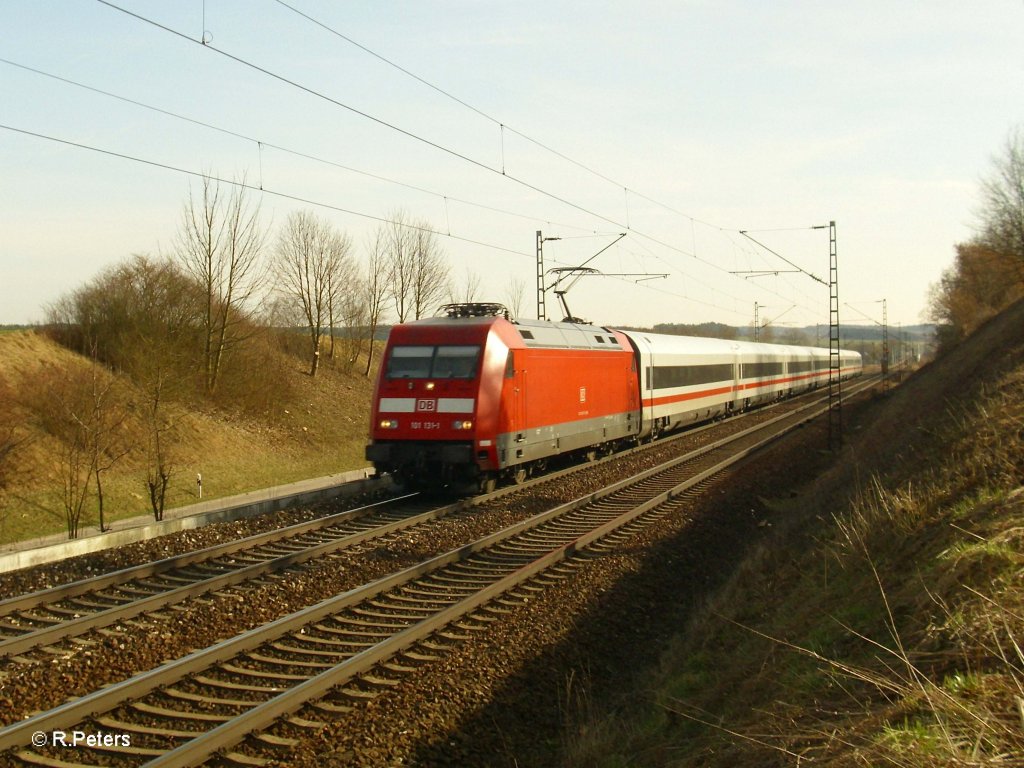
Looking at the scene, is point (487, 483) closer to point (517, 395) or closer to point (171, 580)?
point (517, 395)

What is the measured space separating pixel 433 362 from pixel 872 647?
36.0ft

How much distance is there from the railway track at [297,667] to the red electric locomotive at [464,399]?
3.44 m

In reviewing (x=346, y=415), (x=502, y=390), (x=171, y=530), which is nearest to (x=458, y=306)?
(x=502, y=390)

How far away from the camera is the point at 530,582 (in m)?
10.3

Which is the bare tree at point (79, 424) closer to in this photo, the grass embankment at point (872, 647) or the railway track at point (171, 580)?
the railway track at point (171, 580)

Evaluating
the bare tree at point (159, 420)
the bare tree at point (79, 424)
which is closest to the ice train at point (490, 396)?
the bare tree at point (79, 424)

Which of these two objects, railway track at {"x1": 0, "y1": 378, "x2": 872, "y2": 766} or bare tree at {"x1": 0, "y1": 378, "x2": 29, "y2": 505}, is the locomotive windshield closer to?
railway track at {"x1": 0, "y1": 378, "x2": 872, "y2": 766}

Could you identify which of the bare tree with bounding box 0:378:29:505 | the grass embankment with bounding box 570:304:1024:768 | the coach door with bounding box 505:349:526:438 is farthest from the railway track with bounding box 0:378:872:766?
the bare tree with bounding box 0:378:29:505

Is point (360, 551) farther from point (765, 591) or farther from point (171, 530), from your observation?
point (765, 591)

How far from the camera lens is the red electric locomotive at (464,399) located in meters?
15.5

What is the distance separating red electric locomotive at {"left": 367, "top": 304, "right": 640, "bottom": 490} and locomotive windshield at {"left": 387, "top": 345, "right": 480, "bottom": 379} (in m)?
0.02

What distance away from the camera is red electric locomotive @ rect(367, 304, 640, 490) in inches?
→ 611

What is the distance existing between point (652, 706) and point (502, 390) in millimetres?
9309

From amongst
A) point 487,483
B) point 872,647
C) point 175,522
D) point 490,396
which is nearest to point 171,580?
point 175,522
